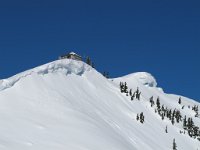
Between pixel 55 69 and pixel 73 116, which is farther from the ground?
pixel 55 69

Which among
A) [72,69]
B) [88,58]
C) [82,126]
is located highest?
[88,58]

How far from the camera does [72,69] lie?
81562mm

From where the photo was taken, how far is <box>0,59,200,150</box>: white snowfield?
36.0 metres

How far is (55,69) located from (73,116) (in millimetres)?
24125

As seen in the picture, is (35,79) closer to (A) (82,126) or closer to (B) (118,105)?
(A) (82,126)

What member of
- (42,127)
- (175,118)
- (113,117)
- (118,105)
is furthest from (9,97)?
(175,118)

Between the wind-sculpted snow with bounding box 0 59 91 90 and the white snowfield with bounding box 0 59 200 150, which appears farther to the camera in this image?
the wind-sculpted snow with bounding box 0 59 91 90

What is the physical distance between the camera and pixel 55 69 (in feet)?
236

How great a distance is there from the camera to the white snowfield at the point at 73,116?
36.0 meters

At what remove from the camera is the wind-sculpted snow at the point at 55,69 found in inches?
2093

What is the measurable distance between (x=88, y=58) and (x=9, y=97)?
267 feet

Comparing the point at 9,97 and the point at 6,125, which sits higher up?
the point at 9,97

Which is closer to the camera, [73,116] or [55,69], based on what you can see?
[73,116]

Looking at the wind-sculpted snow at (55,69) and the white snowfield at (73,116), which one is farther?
the wind-sculpted snow at (55,69)
